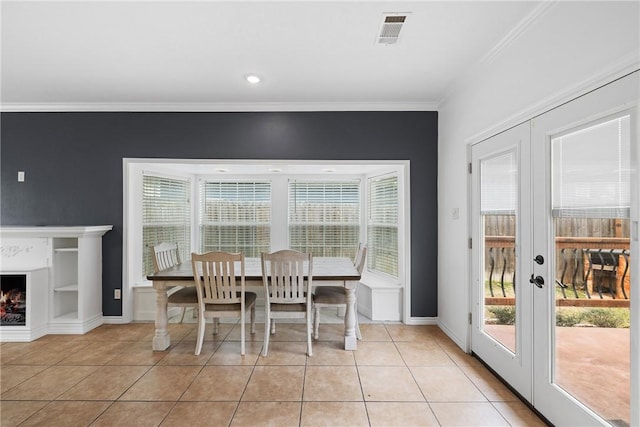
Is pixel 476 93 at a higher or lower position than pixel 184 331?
higher

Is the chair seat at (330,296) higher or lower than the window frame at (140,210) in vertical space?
lower

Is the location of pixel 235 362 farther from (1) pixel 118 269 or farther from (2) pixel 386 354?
(1) pixel 118 269

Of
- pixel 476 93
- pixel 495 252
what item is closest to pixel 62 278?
pixel 495 252

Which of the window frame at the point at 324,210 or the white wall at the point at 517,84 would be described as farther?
the window frame at the point at 324,210

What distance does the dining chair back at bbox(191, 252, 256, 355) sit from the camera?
2.87 m

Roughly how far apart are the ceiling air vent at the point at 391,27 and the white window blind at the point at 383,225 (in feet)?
6.79

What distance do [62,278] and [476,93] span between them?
4.87m

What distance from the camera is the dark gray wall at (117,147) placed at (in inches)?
152

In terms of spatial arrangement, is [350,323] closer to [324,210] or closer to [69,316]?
[324,210]

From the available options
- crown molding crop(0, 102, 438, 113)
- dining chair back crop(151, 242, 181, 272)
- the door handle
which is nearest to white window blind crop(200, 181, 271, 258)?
dining chair back crop(151, 242, 181, 272)

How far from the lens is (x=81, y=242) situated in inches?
139

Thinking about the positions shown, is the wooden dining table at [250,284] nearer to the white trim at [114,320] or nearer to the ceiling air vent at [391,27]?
the white trim at [114,320]

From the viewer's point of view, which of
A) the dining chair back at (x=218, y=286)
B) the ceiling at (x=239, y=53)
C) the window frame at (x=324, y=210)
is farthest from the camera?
the window frame at (x=324, y=210)

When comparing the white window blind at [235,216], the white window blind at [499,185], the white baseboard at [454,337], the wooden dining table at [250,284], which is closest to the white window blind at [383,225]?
the white baseboard at [454,337]
